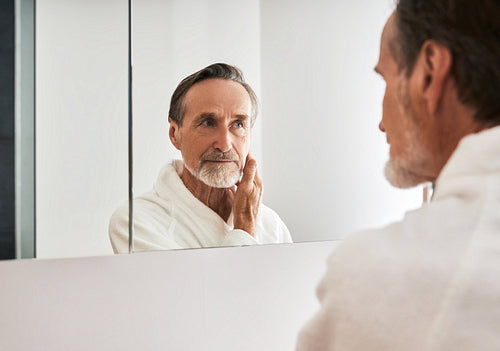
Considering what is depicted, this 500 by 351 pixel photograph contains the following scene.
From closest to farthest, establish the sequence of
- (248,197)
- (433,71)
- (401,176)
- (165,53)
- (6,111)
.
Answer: (433,71), (401,176), (6,111), (165,53), (248,197)

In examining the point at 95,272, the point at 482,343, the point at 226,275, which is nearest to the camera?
the point at 482,343

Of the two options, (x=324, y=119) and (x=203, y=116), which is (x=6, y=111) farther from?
(x=324, y=119)

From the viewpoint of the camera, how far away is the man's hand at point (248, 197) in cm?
104

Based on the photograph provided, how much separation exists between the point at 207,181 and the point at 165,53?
0.80 feet

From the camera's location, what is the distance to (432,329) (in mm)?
389

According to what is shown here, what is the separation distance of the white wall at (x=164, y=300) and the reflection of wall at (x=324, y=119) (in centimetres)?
12

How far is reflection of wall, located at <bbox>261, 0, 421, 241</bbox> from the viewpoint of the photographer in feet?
3.47

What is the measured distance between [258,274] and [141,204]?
328 millimetres

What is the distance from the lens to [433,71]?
0.50m

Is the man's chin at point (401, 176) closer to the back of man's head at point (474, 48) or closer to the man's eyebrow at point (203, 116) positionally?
the back of man's head at point (474, 48)

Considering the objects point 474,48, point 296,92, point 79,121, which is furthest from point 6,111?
point 474,48

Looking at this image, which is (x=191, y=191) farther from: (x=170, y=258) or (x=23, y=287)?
(x=23, y=287)

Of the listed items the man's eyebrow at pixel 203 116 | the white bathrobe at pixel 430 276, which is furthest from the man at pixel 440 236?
the man's eyebrow at pixel 203 116

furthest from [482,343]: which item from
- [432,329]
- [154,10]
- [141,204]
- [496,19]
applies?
[154,10]
